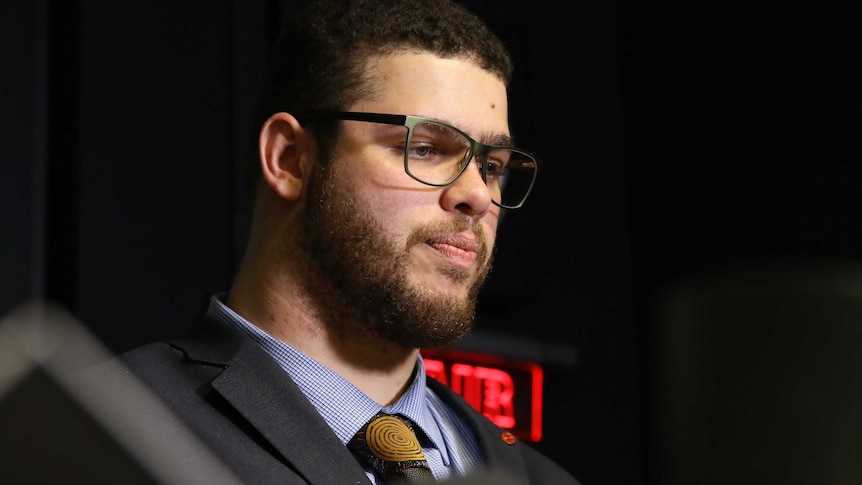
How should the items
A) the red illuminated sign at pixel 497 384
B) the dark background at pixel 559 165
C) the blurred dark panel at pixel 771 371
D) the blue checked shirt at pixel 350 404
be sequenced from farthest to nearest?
the red illuminated sign at pixel 497 384 < the dark background at pixel 559 165 < the blue checked shirt at pixel 350 404 < the blurred dark panel at pixel 771 371

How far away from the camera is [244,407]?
1277 mm

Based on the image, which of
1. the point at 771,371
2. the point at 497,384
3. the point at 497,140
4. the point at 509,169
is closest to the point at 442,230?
the point at 497,140

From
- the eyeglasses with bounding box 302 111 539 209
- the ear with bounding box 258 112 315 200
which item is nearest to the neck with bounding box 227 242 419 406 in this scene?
the ear with bounding box 258 112 315 200

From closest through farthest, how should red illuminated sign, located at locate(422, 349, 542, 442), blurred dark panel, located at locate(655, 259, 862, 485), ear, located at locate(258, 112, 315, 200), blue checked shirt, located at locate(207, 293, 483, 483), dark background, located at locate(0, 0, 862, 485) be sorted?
1. blurred dark panel, located at locate(655, 259, 862, 485)
2. blue checked shirt, located at locate(207, 293, 483, 483)
3. ear, located at locate(258, 112, 315, 200)
4. dark background, located at locate(0, 0, 862, 485)
5. red illuminated sign, located at locate(422, 349, 542, 442)

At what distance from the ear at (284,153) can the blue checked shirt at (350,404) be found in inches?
7.5

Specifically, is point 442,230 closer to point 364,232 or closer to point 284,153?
point 364,232

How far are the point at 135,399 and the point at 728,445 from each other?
279 millimetres

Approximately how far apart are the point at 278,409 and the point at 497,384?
1.80 meters

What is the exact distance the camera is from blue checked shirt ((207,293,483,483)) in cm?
137

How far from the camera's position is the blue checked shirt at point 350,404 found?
137cm

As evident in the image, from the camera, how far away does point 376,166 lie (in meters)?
1.41

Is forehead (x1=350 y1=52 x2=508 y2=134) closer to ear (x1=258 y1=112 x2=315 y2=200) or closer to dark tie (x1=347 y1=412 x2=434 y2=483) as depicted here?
ear (x1=258 y1=112 x2=315 y2=200)

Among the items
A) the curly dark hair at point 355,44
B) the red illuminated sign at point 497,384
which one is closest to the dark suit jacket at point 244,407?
the curly dark hair at point 355,44

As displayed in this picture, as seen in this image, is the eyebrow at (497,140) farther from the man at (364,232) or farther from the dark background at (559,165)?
the dark background at (559,165)
